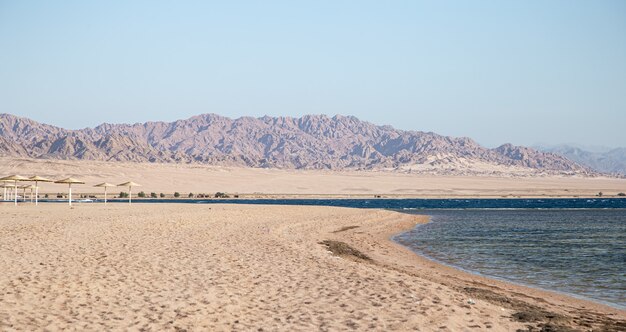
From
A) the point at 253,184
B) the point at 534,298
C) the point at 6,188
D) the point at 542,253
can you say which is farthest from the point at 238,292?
the point at 253,184

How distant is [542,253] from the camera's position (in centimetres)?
2553

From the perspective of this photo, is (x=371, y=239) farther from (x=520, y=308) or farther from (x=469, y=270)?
(x=520, y=308)

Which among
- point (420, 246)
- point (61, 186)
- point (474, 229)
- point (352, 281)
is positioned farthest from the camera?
point (61, 186)

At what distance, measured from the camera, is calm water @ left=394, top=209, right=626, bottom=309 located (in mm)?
17984

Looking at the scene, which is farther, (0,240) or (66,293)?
(0,240)

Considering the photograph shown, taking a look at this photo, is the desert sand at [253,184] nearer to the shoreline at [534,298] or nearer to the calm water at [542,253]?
the calm water at [542,253]

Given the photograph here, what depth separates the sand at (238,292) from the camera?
35.1ft

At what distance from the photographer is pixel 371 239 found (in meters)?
31.3

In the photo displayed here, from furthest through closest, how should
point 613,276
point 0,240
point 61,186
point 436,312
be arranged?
1. point 61,186
2. point 0,240
3. point 613,276
4. point 436,312

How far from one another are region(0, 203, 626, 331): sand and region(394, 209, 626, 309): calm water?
166 cm

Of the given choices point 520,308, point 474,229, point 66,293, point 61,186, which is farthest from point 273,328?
point 61,186

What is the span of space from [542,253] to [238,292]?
662 inches

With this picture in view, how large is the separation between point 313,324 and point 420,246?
19.3 metres

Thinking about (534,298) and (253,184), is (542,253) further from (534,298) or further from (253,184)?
(253,184)
